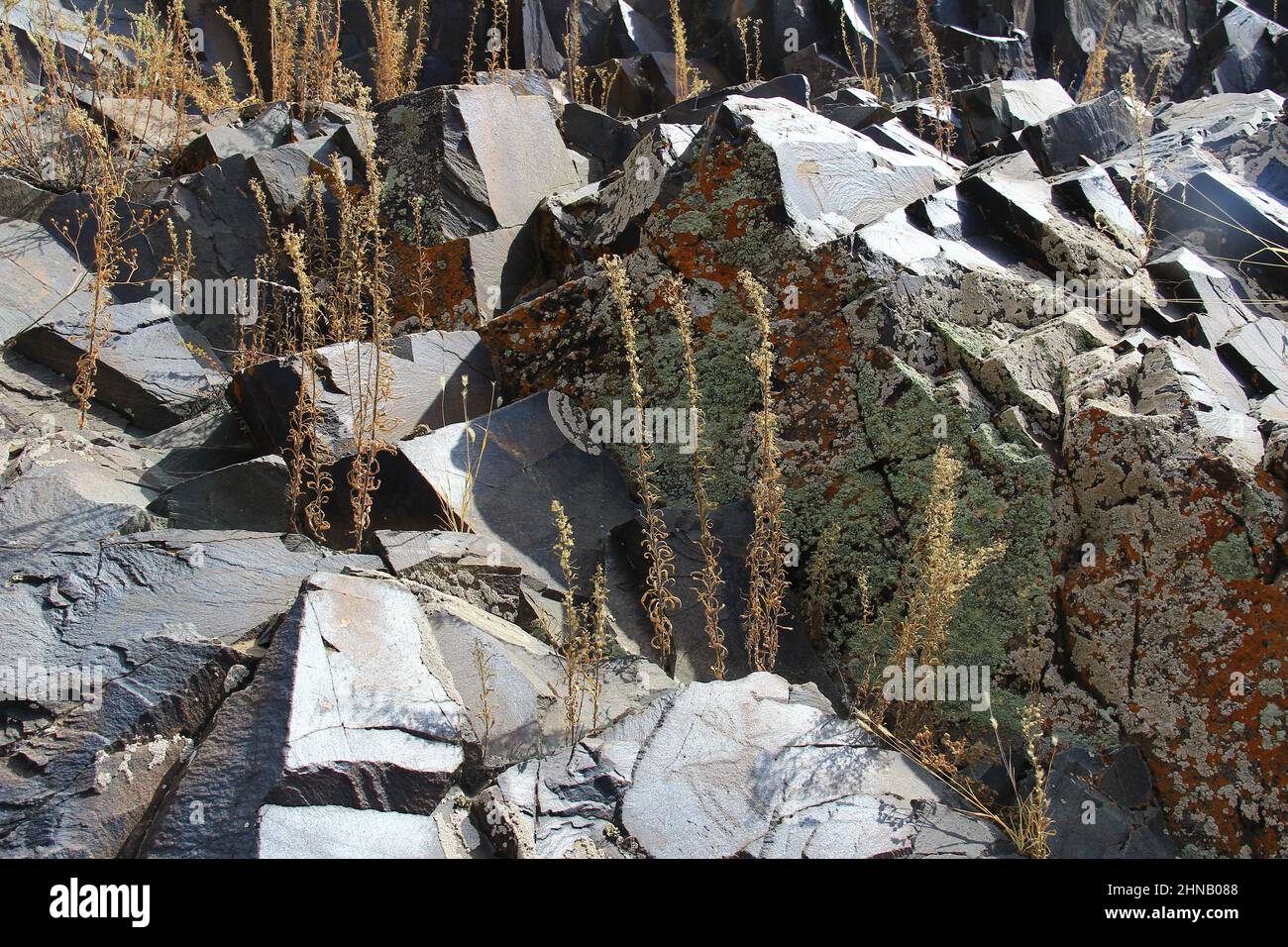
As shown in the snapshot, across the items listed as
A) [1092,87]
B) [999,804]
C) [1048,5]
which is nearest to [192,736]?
[999,804]

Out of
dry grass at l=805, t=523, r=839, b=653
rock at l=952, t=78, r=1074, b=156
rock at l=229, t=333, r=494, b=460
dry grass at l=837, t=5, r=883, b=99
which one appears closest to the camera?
dry grass at l=805, t=523, r=839, b=653

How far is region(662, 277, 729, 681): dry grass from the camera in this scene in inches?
148

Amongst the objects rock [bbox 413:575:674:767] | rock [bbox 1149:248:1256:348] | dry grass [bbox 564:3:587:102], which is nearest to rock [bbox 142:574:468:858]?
rock [bbox 413:575:674:767]

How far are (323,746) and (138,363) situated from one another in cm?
328

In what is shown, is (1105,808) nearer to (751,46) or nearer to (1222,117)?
(1222,117)

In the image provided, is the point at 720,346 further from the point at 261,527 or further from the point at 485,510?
the point at 261,527

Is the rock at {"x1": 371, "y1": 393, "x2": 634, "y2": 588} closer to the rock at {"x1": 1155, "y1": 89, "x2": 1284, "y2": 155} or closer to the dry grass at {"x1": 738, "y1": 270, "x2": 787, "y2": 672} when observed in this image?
the dry grass at {"x1": 738, "y1": 270, "x2": 787, "y2": 672}

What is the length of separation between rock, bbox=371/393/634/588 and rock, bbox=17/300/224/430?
1623 mm

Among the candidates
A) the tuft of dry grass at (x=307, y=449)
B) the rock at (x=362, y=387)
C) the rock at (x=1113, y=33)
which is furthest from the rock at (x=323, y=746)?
the rock at (x=1113, y=33)

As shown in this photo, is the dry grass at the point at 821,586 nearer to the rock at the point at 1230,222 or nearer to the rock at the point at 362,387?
the rock at the point at 362,387

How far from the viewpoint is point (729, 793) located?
3.07 metres

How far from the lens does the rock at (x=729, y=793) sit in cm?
292

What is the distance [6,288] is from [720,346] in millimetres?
3877

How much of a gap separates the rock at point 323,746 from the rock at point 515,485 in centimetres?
89
